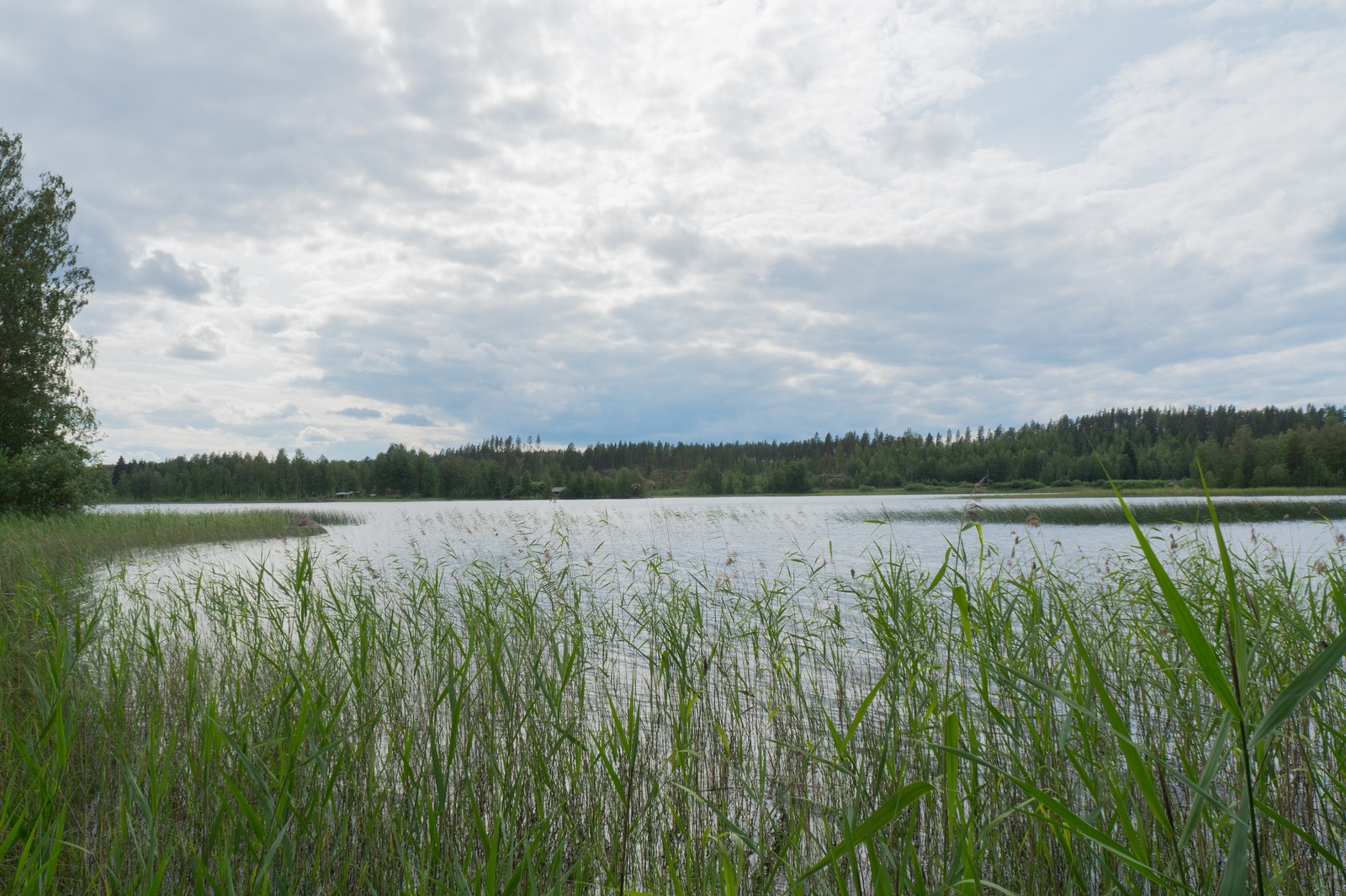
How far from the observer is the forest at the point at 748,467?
226ft

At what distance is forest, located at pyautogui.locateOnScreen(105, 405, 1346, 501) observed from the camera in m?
68.8

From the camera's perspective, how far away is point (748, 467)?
352 feet

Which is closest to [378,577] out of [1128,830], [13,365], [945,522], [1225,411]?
[1128,830]

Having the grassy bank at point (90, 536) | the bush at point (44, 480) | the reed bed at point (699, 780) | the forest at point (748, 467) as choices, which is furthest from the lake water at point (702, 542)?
the forest at point (748, 467)

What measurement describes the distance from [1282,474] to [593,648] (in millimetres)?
56556

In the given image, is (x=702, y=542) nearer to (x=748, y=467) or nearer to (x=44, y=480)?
(x=44, y=480)

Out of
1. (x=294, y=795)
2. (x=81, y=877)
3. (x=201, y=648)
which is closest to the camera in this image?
(x=81, y=877)

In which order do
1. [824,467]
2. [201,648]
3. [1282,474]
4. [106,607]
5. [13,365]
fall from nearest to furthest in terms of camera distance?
1. [201,648]
2. [106,607]
3. [13,365]
4. [1282,474]
5. [824,467]

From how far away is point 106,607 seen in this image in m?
7.98

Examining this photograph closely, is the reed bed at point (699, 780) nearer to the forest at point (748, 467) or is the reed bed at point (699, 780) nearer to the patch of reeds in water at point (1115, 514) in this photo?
the patch of reeds in water at point (1115, 514)

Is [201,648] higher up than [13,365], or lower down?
lower down

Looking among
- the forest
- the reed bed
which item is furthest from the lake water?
the forest

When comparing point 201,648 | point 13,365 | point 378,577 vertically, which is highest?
point 13,365

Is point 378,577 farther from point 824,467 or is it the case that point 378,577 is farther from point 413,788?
point 824,467
